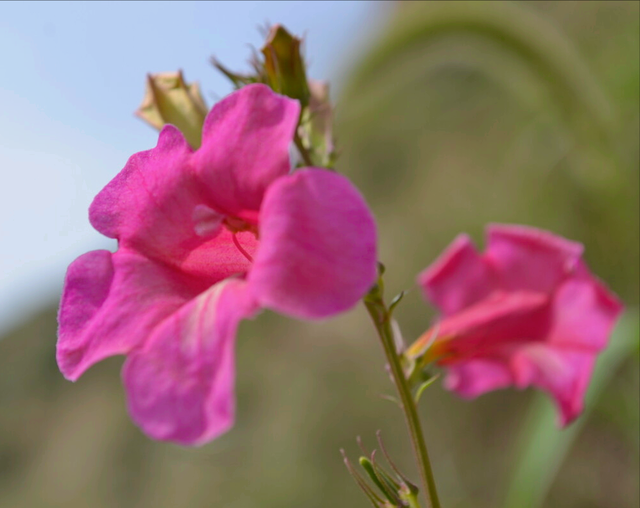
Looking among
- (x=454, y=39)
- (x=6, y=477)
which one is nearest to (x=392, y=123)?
(x=454, y=39)

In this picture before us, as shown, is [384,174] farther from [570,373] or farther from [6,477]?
[570,373]

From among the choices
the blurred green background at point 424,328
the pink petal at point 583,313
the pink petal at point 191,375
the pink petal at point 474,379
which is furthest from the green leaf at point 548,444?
the pink petal at point 191,375

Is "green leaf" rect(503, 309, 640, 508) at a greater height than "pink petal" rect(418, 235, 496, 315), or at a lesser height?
lesser

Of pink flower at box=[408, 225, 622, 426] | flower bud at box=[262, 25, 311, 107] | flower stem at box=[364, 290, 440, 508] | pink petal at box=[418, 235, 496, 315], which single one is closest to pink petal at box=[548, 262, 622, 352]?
pink flower at box=[408, 225, 622, 426]

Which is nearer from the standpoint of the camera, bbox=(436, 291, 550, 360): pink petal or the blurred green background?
bbox=(436, 291, 550, 360): pink petal

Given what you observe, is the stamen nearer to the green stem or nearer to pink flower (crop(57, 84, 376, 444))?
pink flower (crop(57, 84, 376, 444))

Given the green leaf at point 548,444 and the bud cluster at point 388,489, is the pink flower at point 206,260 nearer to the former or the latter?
the bud cluster at point 388,489
